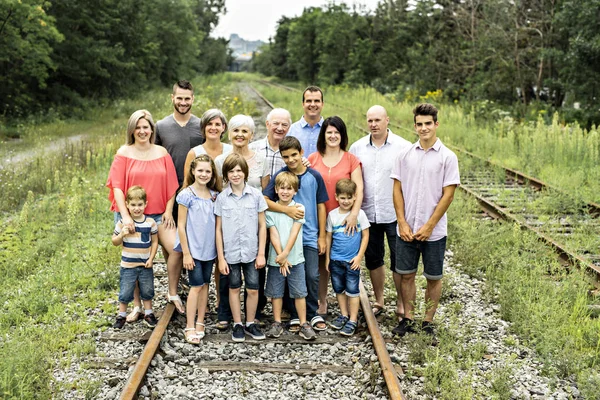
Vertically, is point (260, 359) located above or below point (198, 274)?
below

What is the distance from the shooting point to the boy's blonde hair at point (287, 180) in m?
4.81

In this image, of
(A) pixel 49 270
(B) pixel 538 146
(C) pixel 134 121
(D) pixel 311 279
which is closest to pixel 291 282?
(D) pixel 311 279

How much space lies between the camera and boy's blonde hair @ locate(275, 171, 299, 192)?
4809mm

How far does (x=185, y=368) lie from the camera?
172 inches

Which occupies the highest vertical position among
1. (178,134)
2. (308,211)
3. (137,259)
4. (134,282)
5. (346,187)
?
(178,134)

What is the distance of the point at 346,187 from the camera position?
4.91 meters

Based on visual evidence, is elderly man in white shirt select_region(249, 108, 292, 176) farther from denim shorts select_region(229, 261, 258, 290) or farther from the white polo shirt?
denim shorts select_region(229, 261, 258, 290)

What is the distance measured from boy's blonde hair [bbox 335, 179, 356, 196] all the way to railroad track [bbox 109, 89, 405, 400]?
1182 millimetres

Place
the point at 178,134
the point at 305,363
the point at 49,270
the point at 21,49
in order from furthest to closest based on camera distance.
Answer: the point at 21,49
the point at 49,270
the point at 178,134
the point at 305,363

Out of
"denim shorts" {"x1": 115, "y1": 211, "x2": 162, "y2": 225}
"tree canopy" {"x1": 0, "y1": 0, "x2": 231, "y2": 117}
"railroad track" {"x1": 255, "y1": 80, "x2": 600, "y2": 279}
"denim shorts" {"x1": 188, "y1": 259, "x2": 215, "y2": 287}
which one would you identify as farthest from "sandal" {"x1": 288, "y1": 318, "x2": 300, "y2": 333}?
"tree canopy" {"x1": 0, "y1": 0, "x2": 231, "y2": 117}

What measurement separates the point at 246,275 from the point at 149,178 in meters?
1.30

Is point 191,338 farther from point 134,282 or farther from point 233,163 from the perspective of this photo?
point 233,163

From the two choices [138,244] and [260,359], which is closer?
[260,359]

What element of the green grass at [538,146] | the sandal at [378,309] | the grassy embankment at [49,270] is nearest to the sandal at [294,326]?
the sandal at [378,309]
